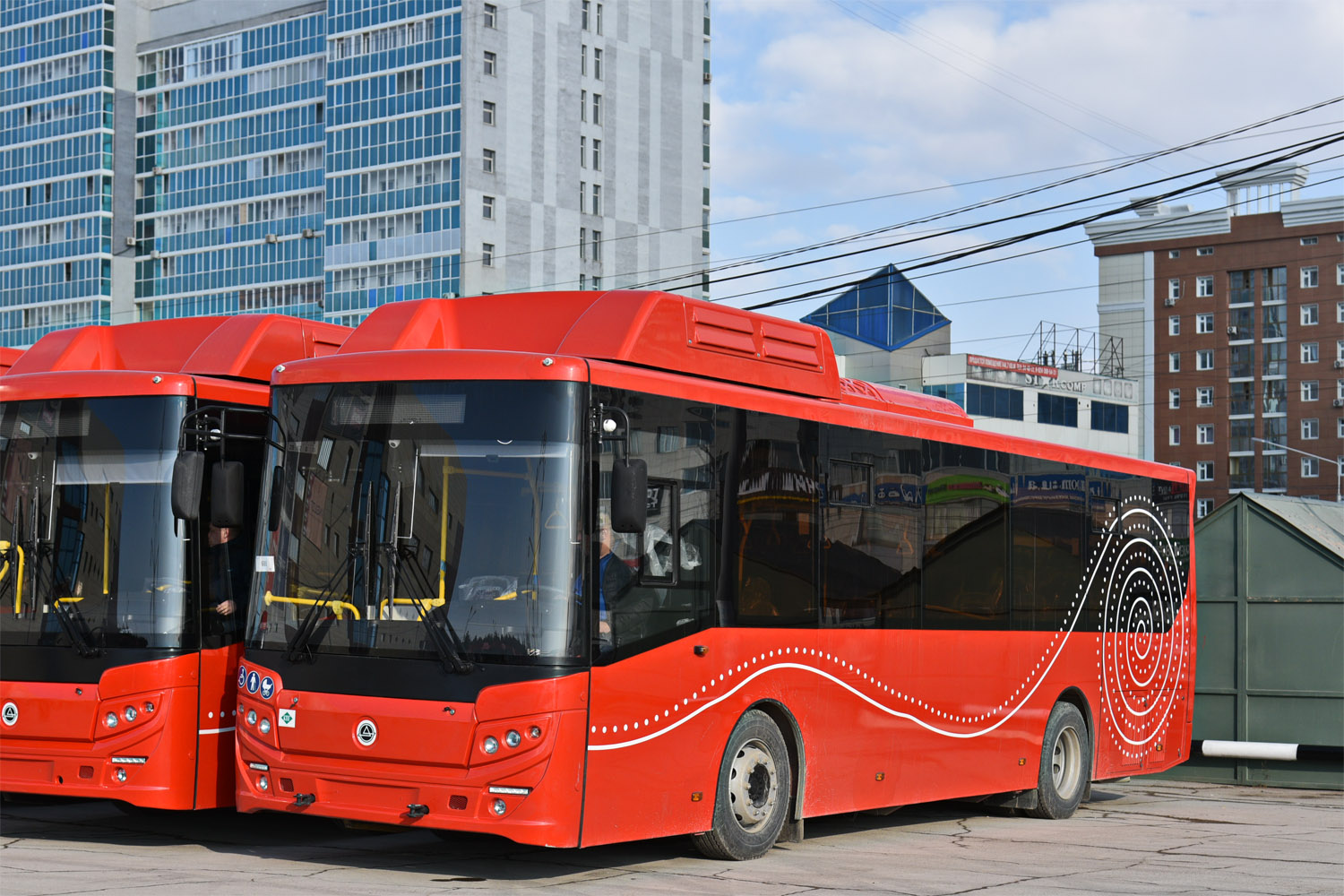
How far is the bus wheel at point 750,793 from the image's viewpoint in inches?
422

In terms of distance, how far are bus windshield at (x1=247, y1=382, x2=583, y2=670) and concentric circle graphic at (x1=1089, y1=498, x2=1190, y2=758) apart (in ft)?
24.5

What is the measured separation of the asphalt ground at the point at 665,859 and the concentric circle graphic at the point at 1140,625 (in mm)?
1565

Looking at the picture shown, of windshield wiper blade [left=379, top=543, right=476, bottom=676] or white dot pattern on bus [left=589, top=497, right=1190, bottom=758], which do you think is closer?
windshield wiper blade [left=379, top=543, right=476, bottom=676]

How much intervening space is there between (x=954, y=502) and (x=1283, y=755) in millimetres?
6838

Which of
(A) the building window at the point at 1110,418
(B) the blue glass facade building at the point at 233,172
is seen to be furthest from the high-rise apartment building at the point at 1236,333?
(B) the blue glass facade building at the point at 233,172

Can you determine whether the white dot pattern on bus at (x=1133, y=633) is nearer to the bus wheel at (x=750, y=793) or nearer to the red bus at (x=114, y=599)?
the bus wheel at (x=750, y=793)

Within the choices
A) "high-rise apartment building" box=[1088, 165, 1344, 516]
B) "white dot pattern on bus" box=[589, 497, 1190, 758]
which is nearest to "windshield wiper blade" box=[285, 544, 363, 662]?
"white dot pattern on bus" box=[589, 497, 1190, 758]

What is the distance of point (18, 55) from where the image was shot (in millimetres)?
106750

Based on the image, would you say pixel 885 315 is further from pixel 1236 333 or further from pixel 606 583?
pixel 606 583

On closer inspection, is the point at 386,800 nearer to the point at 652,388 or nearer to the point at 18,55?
the point at 652,388

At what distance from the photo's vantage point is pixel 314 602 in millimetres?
10047

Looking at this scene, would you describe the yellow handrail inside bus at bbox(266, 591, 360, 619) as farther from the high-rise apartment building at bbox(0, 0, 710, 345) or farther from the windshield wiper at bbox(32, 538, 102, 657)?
the high-rise apartment building at bbox(0, 0, 710, 345)

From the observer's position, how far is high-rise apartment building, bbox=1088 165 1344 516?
4407 inches

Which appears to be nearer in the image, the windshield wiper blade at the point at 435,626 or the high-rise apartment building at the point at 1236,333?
the windshield wiper blade at the point at 435,626
